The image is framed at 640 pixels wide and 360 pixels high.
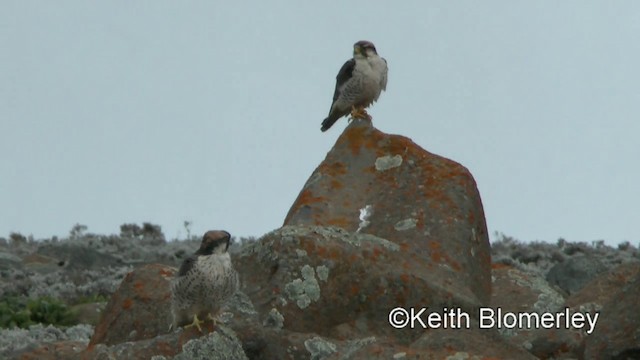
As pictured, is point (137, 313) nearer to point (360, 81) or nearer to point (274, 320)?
point (274, 320)

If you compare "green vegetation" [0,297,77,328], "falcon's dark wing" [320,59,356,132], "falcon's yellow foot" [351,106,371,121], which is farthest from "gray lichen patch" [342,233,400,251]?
"falcon's dark wing" [320,59,356,132]

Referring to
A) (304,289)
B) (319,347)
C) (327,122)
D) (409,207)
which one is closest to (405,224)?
(409,207)

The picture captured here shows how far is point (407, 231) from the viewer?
38.8ft

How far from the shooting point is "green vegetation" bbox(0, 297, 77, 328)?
1530 centimetres

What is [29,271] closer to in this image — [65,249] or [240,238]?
[65,249]

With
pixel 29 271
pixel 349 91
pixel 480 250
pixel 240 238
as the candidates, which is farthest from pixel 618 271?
pixel 240 238

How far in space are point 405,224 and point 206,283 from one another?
101 inches

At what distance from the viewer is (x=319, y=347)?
373 inches

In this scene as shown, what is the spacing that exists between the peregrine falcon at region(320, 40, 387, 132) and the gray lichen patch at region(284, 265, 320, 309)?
21.3 ft

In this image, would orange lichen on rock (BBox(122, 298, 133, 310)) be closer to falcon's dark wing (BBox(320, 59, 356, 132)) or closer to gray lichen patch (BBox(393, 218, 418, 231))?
gray lichen patch (BBox(393, 218, 418, 231))

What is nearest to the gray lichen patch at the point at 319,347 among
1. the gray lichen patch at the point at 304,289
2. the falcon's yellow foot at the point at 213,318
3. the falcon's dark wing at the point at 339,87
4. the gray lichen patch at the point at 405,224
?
the falcon's yellow foot at the point at 213,318

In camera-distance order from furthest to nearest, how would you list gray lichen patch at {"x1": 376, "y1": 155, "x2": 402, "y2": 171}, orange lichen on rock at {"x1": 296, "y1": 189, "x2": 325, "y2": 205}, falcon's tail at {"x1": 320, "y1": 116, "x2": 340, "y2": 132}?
falcon's tail at {"x1": 320, "y1": 116, "x2": 340, "y2": 132} → gray lichen patch at {"x1": 376, "y1": 155, "x2": 402, "y2": 171} → orange lichen on rock at {"x1": 296, "y1": 189, "x2": 325, "y2": 205}

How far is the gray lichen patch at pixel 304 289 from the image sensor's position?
10383mm

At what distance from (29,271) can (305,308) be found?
30.5 ft
